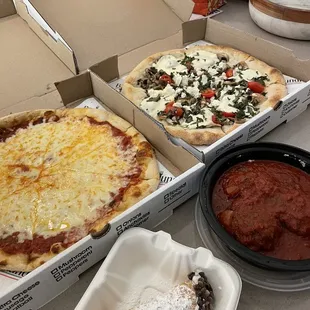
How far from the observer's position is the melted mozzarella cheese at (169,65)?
2.39 m

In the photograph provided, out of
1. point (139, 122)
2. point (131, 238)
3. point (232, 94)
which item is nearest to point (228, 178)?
point (131, 238)

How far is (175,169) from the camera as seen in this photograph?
1.79m

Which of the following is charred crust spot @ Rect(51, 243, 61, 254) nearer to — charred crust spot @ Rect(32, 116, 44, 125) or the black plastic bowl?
the black plastic bowl

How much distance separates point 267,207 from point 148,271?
503 mm

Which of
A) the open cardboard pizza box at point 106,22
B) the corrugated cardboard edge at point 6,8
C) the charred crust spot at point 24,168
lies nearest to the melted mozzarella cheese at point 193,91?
the open cardboard pizza box at point 106,22

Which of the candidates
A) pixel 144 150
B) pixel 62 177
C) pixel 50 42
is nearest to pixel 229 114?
pixel 144 150

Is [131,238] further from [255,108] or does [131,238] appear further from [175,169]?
[255,108]

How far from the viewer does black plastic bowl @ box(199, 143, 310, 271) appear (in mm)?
1234

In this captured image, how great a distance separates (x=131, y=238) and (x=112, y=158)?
585 millimetres

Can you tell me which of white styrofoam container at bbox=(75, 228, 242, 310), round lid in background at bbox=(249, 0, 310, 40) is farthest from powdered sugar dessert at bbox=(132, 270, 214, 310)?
round lid in background at bbox=(249, 0, 310, 40)

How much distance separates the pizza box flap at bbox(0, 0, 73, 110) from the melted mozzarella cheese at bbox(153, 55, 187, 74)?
582mm

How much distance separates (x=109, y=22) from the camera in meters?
2.76

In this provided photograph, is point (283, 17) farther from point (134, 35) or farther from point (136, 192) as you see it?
point (136, 192)

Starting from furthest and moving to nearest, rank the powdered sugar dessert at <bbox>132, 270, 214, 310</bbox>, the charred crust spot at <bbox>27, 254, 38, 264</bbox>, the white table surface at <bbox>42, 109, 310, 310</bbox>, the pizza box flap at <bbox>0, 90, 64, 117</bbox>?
the pizza box flap at <bbox>0, 90, 64, 117</bbox> < the charred crust spot at <bbox>27, 254, 38, 264</bbox> < the white table surface at <bbox>42, 109, 310, 310</bbox> < the powdered sugar dessert at <bbox>132, 270, 214, 310</bbox>
